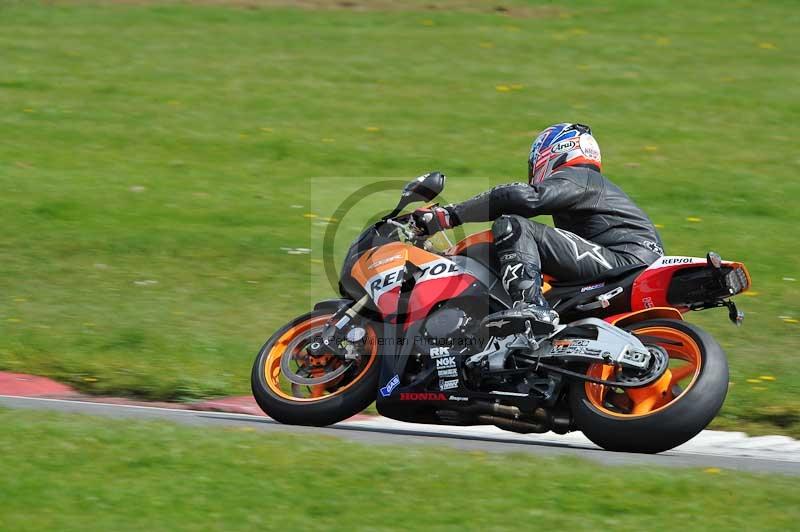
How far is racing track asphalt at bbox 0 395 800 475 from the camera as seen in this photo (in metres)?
6.66

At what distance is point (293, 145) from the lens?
16.5 metres

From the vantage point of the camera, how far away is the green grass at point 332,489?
5195 mm

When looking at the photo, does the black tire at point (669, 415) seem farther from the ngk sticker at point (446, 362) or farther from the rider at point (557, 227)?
the ngk sticker at point (446, 362)

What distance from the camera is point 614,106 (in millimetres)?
18547

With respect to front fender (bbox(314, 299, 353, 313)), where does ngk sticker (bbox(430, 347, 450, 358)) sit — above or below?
below

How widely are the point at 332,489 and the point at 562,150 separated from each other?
115 inches

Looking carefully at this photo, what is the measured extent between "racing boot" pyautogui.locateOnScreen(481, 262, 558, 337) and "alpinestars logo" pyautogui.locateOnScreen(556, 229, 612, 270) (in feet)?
1.05

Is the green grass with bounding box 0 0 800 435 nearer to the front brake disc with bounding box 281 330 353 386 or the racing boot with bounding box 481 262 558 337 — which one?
the front brake disc with bounding box 281 330 353 386

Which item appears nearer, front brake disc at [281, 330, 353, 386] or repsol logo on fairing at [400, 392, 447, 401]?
repsol logo on fairing at [400, 392, 447, 401]

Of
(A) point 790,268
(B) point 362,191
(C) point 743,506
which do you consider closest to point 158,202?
(B) point 362,191

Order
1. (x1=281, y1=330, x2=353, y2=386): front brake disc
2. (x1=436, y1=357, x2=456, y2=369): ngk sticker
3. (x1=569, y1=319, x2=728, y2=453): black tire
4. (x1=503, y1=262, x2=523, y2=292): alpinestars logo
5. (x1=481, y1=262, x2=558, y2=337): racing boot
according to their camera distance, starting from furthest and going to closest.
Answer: (x1=281, y1=330, x2=353, y2=386): front brake disc, (x1=436, y1=357, x2=456, y2=369): ngk sticker, (x1=503, y1=262, x2=523, y2=292): alpinestars logo, (x1=481, y1=262, x2=558, y2=337): racing boot, (x1=569, y1=319, x2=728, y2=453): black tire

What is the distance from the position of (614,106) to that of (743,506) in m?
13.7

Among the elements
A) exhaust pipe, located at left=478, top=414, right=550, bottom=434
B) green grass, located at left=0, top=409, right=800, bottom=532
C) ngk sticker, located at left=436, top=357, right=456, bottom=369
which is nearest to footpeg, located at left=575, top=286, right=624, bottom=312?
exhaust pipe, located at left=478, top=414, right=550, bottom=434

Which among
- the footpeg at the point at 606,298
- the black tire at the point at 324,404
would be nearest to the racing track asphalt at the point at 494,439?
the black tire at the point at 324,404
